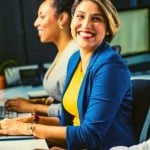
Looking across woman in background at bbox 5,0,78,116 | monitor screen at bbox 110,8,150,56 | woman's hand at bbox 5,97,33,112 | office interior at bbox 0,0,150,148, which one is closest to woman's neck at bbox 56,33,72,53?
woman in background at bbox 5,0,78,116

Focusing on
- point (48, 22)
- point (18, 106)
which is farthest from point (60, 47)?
point (18, 106)

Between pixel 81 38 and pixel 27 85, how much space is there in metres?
1.20

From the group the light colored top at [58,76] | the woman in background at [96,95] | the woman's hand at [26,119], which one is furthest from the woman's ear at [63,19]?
the woman's hand at [26,119]

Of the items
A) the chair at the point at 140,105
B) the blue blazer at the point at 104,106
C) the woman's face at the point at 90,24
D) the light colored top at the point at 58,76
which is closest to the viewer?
the blue blazer at the point at 104,106

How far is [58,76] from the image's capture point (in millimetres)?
2197

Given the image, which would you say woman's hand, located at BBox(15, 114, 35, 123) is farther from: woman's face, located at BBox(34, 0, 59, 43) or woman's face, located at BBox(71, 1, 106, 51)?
woman's face, located at BBox(34, 0, 59, 43)

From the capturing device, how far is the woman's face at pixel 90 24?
1.73 m

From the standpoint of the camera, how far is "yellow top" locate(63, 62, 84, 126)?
6.02ft

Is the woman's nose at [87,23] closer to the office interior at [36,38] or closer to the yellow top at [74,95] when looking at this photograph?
the yellow top at [74,95]

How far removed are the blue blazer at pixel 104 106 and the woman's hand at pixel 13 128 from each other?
0.69 ft

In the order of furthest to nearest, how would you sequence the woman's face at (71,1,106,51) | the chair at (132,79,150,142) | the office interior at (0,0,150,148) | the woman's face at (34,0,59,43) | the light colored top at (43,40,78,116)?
the office interior at (0,0,150,148), the woman's face at (34,0,59,43), the light colored top at (43,40,78,116), the chair at (132,79,150,142), the woman's face at (71,1,106,51)

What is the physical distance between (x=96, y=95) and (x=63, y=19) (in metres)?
0.75

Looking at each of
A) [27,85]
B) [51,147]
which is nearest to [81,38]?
[51,147]

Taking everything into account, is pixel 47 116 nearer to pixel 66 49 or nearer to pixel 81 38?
pixel 66 49
